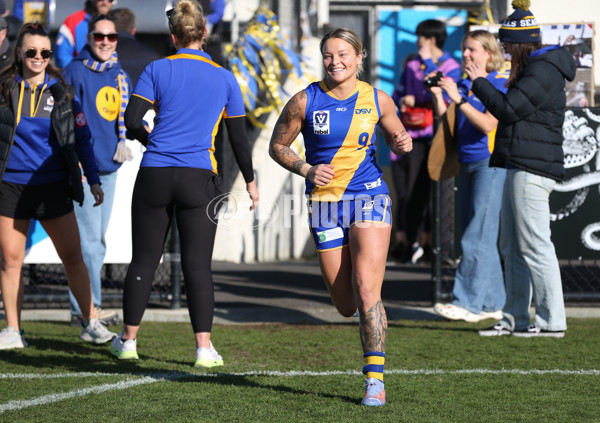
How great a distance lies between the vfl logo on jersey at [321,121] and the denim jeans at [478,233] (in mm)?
2910

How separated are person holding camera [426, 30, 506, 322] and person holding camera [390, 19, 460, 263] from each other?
11.4 feet

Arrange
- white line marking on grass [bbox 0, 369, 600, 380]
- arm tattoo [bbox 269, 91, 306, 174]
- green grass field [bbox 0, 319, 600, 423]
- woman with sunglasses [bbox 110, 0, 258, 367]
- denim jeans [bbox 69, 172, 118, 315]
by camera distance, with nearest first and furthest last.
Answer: green grass field [bbox 0, 319, 600, 423] → arm tattoo [bbox 269, 91, 306, 174] → white line marking on grass [bbox 0, 369, 600, 380] → woman with sunglasses [bbox 110, 0, 258, 367] → denim jeans [bbox 69, 172, 118, 315]

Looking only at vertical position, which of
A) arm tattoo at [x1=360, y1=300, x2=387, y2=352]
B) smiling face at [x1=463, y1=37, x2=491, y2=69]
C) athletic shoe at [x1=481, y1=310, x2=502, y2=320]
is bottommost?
athletic shoe at [x1=481, y1=310, x2=502, y2=320]

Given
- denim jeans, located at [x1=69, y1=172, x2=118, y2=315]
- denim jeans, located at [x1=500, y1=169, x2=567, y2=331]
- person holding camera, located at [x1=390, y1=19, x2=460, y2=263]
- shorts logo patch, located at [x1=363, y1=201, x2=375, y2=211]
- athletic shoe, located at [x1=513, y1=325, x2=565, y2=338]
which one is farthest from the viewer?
person holding camera, located at [x1=390, y1=19, x2=460, y2=263]

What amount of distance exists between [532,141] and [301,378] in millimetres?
2403

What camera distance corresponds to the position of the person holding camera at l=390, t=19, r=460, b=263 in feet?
39.2

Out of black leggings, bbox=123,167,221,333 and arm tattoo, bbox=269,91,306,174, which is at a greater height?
arm tattoo, bbox=269,91,306,174

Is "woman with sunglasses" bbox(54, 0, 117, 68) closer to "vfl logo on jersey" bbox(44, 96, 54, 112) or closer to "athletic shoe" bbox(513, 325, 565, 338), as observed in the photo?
"vfl logo on jersey" bbox(44, 96, 54, 112)

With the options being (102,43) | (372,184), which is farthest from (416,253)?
(372,184)

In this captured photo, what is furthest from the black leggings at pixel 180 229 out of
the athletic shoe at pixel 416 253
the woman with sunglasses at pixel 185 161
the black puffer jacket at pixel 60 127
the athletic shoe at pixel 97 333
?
the athletic shoe at pixel 416 253

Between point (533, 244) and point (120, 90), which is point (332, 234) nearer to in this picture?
point (533, 244)

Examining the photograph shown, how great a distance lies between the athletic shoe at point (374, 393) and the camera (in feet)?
17.0

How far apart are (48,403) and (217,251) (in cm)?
737

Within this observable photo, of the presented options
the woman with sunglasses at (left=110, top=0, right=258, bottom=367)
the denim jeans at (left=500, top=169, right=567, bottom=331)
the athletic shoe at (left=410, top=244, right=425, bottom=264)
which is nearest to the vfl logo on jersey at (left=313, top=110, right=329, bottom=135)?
the woman with sunglasses at (left=110, top=0, right=258, bottom=367)
